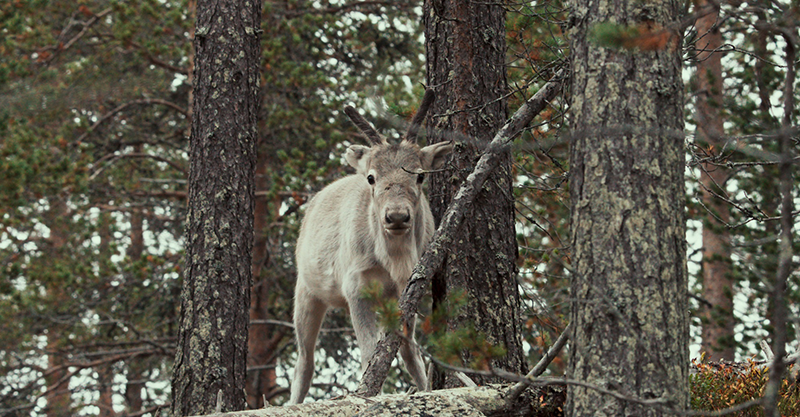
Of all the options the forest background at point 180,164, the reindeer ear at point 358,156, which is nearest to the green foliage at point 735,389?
the reindeer ear at point 358,156

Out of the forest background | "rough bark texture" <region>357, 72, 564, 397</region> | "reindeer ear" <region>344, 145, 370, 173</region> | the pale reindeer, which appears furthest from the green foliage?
the forest background

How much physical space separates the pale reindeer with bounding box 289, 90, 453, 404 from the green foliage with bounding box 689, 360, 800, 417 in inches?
82.7

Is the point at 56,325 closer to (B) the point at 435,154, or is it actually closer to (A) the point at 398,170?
(A) the point at 398,170

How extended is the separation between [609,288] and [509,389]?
4.29 feet

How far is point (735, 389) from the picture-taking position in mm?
5730

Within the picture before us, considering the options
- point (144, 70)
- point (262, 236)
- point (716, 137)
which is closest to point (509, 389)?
point (716, 137)

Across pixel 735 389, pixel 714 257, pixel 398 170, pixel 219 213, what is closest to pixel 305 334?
pixel 219 213

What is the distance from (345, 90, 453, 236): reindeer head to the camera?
6.07 meters

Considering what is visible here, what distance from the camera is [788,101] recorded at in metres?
2.42

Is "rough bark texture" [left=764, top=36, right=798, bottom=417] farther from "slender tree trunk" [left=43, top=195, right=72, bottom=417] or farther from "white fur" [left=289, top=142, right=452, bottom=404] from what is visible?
"slender tree trunk" [left=43, top=195, right=72, bottom=417]

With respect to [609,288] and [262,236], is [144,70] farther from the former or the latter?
[609,288]

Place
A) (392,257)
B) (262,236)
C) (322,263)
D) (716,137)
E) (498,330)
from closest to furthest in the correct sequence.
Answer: (716,137), (498,330), (392,257), (322,263), (262,236)

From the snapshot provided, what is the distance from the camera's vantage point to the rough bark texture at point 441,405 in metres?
3.79

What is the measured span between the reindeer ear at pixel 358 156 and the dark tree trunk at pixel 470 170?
0.92 metres
